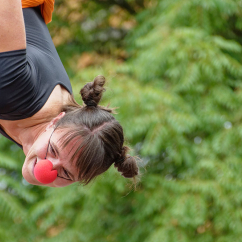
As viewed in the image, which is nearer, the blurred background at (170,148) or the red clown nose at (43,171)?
the red clown nose at (43,171)

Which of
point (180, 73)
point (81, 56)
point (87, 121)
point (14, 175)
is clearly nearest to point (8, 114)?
point (87, 121)

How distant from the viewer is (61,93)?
1611 mm

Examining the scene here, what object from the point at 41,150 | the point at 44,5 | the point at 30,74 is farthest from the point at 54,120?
the point at 44,5

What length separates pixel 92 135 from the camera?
1.52 meters

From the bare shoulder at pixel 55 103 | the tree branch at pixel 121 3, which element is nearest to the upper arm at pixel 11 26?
the bare shoulder at pixel 55 103

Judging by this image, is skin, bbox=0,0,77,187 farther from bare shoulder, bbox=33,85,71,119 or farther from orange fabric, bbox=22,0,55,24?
orange fabric, bbox=22,0,55,24

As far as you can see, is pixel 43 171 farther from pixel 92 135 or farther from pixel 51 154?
pixel 92 135

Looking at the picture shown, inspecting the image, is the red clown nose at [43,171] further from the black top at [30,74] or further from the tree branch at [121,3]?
the tree branch at [121,3]

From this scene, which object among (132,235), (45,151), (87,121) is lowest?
(132,235)

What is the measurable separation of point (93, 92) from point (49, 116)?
21cm

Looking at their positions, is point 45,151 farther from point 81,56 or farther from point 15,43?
point 81,56

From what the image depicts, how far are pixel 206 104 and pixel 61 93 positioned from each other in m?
1.96

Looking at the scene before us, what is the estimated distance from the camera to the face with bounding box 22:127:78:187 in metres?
1.50

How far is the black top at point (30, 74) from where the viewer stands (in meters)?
1.25
